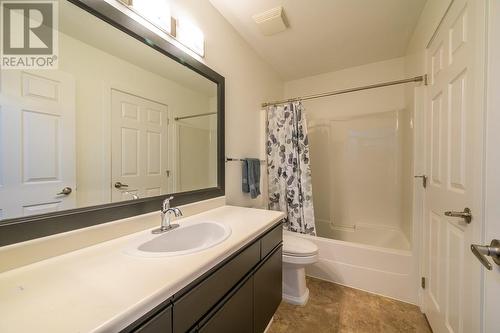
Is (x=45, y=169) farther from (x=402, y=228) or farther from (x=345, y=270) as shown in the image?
(x=402, y=228)

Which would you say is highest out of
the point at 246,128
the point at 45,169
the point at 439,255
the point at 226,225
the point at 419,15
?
the point at 419,15

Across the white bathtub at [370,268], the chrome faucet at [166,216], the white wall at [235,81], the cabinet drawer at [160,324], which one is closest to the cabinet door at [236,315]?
the cabinet drawer at [160,324]

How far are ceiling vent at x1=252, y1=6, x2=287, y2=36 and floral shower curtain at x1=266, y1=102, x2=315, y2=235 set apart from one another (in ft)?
2.30

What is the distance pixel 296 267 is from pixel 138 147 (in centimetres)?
145

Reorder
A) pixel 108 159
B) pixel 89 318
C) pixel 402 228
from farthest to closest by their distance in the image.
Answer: pixel 402 228 < pixel 108 159 < pixel 89 318

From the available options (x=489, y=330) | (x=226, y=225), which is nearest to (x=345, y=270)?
(x=489, y=330)

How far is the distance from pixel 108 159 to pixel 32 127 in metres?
0.27

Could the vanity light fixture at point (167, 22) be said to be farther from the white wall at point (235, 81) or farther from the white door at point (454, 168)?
the white door at point (454, 168)

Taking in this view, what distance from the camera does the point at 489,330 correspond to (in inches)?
27.2

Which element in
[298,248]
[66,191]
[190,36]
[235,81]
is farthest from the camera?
[235,81]

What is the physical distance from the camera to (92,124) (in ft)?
2.90

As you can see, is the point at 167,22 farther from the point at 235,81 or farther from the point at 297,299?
the point at 297,299

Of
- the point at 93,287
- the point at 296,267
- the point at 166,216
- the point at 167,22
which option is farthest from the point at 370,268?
the point at 167,22

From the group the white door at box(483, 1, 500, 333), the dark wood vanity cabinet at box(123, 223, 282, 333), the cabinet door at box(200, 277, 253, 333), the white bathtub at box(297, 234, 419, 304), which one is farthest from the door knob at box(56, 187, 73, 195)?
the white bathtub at box(297, 234, 419, 304)
